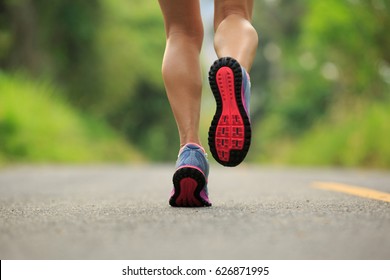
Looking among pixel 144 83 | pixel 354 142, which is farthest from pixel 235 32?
pixel 144 83

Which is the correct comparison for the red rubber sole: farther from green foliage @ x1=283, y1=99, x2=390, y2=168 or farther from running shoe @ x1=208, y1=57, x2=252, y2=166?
green foliage @ x1=283, y1=99, x2=390, y2=168

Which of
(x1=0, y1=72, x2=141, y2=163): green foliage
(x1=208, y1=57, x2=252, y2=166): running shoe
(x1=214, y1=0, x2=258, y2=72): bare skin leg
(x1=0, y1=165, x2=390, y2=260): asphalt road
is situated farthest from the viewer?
(x1=0, y1=72, x2=141, y2=163): green foliage

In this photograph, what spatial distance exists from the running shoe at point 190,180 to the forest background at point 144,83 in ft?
4.82

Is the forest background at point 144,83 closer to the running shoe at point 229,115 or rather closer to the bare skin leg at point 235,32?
the bare skin leg at point 235,32

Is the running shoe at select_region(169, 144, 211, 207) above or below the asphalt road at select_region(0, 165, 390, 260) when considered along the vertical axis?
above

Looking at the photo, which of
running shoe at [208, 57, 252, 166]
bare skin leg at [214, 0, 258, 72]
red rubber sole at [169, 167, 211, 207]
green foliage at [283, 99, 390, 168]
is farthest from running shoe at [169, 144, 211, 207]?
green foliage at [283, 99, 390, 168]

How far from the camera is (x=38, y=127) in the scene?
36.7 ft

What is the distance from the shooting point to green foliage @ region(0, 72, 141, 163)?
10.1 m

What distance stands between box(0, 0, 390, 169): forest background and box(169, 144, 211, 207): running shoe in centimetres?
147

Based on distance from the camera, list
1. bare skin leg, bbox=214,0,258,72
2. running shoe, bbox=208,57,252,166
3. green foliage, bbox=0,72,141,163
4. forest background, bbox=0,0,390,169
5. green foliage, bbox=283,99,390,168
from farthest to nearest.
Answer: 1. forest background, bbox=0,0,390,169
2. green foliage, bbox=0,72,141,163
3. green foliage, bbox=283,99,390,168
4. bare skin leg, bbox=214,0,258,72
5. running shoe, bbox=208,57,252,166

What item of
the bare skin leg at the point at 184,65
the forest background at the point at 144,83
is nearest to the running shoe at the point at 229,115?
the bare skin leg at the point at 184,65

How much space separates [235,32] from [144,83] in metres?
22.3
